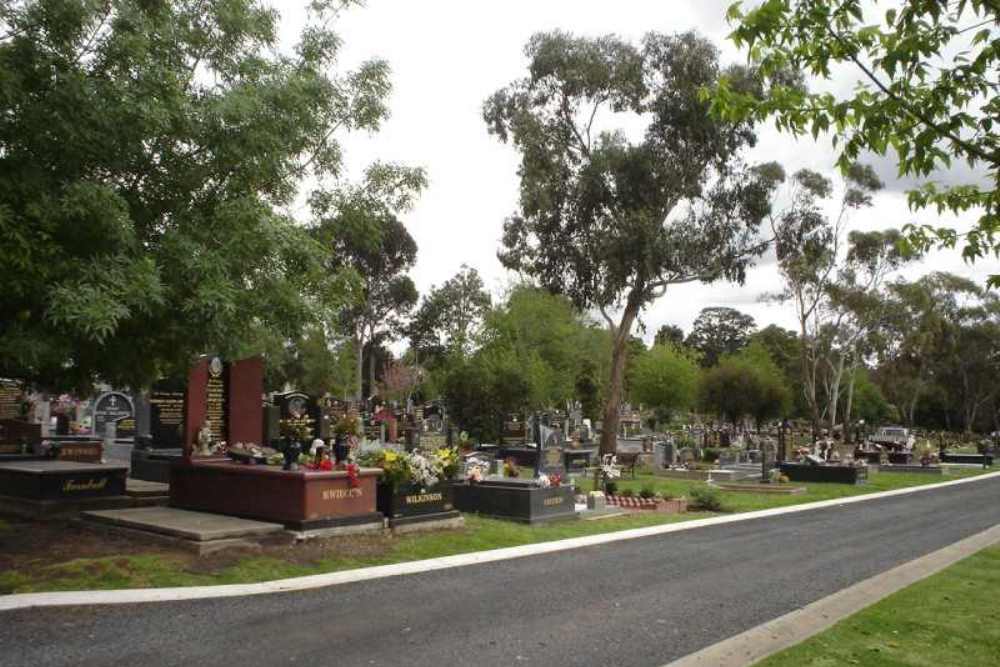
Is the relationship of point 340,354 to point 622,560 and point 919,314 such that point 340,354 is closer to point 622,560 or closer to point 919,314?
point 919,314

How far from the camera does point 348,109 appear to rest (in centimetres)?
1165

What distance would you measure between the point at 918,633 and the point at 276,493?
27.7ft

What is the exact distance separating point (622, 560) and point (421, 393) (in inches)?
1987

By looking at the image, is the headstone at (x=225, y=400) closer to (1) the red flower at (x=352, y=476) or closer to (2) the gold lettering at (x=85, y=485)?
(2) the gold lettering at (x=85, y=485)

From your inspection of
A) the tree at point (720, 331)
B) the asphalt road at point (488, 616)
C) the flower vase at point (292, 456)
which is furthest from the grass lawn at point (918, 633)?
the tree at point (720, 331)

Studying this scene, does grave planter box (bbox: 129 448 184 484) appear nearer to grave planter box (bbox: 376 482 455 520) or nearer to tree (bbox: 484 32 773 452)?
grave planter box (bbox: 376 482 455 520)

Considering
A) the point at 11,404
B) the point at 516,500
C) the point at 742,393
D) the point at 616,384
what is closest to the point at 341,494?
the point at 516,500

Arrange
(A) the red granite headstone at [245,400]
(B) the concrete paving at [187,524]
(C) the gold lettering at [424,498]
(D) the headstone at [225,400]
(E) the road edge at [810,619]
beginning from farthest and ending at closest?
1. (A) the red granite headstone at [245,400]
2. (D) the headstone at [225,400]
3. (C) the gold lettering at [424,498]
4. (B) the concrete paving at [187,524]
5. (E) the road edge at [810,619]

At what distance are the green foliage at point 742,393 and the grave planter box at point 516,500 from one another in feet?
105

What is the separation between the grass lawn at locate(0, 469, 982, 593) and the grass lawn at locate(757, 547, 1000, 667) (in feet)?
18.6

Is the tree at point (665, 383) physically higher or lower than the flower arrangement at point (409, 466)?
higher

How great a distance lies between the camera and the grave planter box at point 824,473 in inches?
1045

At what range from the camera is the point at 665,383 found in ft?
181

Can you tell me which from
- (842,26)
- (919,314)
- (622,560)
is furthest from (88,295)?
(919,314)
